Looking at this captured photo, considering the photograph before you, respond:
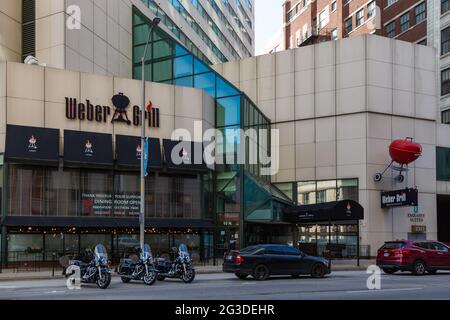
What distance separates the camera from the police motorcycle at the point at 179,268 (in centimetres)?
2216

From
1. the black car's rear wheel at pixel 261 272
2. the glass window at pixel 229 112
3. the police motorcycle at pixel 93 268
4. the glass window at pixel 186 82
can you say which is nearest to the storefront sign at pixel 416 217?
the glass window at pixel 229 112

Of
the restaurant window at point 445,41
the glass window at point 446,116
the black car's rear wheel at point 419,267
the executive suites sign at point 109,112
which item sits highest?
the restaurant window at point 445,41

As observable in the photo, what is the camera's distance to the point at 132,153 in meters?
33.6

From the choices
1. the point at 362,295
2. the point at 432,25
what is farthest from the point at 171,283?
the point at 432,25

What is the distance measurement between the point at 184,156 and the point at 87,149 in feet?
18.9

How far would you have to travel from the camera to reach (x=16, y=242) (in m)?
30.6

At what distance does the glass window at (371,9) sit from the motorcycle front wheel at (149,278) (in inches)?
2299

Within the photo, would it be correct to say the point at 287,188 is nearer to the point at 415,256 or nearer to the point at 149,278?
the point at 415,256

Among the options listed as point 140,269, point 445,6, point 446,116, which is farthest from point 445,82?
point 140,269

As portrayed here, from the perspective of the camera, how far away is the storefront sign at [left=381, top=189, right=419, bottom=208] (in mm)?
40219

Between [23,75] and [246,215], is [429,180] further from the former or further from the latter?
[23,75]

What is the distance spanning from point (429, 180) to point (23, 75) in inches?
1203

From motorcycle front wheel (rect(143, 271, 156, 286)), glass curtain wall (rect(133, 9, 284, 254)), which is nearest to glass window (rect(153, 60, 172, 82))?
glass curtain wall (rect(133, 9, 284, 254))

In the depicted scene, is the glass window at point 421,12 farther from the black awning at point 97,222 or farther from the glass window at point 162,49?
the black awning at point 97,222
